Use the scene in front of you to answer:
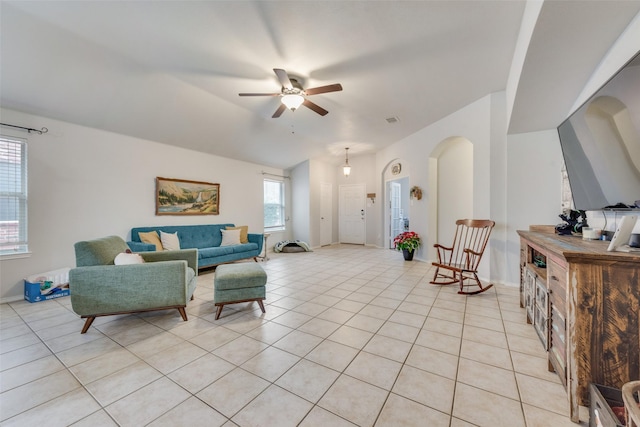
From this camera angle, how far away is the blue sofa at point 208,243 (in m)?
4.55

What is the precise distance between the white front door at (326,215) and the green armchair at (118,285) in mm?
5453

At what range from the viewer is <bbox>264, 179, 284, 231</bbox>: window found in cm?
723

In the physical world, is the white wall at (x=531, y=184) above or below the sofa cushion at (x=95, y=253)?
above

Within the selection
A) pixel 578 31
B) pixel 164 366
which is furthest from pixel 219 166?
pixel 578 31

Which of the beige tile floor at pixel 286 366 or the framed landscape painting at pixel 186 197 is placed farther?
the framed landscape painting at pixel 186 197

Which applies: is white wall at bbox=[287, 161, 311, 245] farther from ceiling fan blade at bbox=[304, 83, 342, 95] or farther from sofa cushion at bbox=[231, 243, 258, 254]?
ceiling fan blade at bbox=[304, 83, 342, 95]

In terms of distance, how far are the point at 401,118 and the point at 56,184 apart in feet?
18.2

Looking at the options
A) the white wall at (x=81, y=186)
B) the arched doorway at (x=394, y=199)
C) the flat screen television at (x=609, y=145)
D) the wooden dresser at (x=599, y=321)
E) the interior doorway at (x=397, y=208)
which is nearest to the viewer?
the wooden dresser at (x=599, y=321)

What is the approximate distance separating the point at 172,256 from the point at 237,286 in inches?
47.7

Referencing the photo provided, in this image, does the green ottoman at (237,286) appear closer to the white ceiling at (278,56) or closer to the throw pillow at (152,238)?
the throw pillow at (152,238)

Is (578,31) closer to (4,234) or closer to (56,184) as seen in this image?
(56,184)

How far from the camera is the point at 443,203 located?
531cm

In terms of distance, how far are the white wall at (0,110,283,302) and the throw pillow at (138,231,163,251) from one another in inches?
12.5

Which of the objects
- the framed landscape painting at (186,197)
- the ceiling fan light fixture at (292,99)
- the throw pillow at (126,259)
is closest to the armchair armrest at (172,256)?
the throw pillow at (126,259)
